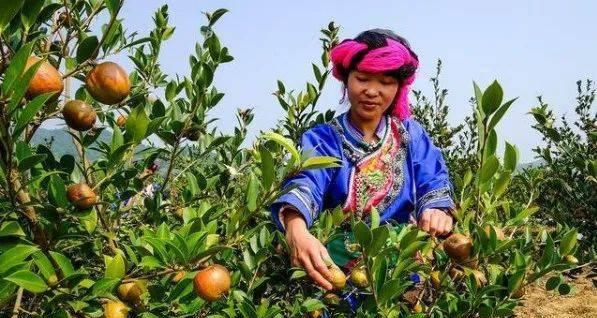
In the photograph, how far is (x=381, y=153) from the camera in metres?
2.07

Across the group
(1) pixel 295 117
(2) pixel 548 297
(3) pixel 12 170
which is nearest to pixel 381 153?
(1) pixel 295 117

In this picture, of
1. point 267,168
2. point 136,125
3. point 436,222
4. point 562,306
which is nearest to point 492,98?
point 267,168

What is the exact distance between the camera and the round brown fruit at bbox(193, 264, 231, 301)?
120 cm

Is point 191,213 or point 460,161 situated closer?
point 191,213

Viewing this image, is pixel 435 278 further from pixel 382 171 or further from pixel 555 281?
pixel 382 171

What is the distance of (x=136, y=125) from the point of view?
1184 millimetres

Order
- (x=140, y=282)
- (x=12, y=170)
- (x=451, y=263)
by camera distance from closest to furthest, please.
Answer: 1. (x=12, y=170)
2. (x=140, y=282)
3. (x=451, y=263)

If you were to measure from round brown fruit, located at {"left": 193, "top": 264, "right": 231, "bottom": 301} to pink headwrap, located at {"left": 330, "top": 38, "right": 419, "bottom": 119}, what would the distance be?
1.01 m

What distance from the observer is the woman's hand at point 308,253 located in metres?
1.36

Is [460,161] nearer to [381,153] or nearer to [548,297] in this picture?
[548,297]

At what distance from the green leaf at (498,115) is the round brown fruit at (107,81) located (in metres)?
0.79

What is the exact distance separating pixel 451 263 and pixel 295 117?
54.2 inches

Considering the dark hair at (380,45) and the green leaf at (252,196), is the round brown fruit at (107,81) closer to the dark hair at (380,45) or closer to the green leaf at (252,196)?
the green leaf at (252,196)

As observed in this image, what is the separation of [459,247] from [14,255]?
0.97 meters
